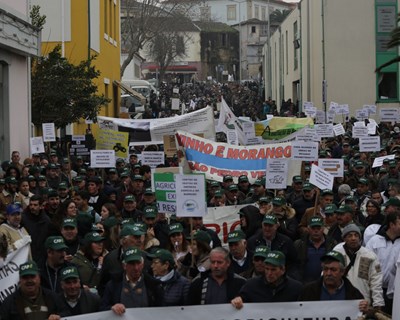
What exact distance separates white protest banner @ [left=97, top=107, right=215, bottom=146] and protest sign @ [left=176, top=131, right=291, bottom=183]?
14.9 feet

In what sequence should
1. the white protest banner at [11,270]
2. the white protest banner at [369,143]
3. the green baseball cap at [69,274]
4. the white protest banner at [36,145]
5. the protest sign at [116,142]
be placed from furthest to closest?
1. the protest sign at [116,142]
2. the white protest banner at [36,145]
3. the white protest banner at [369,143]
4. the white protest banner at [11,270]
5. the green baseball cap at [69,274]

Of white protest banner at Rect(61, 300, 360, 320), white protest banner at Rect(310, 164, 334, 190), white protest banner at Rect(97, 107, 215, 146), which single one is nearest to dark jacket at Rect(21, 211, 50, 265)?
white protest banner at Rect(310, 164, 334, 190)

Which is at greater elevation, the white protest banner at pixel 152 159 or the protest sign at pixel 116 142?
the protest sign at pixel 116 142

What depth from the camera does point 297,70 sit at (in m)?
54.8

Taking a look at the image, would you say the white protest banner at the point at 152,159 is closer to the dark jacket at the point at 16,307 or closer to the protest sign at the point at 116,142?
the protest sign at the point at 116,142

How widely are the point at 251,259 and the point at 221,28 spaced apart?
130 m

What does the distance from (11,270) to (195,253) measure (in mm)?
1697

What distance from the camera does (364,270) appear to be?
9016mm

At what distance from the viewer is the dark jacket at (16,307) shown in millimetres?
7969

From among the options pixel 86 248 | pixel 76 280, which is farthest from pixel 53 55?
pixel 76 280

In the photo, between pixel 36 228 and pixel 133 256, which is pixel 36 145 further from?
pixel 133 256

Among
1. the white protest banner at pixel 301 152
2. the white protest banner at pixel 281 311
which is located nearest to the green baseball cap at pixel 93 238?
the white protest banner at pixel 281 311

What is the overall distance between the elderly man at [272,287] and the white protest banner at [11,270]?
2010 mm

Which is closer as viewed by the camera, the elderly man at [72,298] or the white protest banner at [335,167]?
the elderly man at [72,298]
